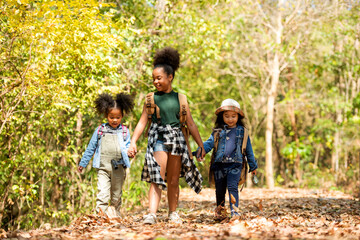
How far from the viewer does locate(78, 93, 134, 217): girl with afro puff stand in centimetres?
587

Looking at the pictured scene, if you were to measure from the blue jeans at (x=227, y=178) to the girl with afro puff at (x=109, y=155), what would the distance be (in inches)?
48.2

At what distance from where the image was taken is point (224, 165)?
18.5ft

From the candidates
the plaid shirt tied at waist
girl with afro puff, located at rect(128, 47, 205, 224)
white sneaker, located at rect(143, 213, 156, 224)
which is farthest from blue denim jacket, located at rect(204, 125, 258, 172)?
white sneaker, located at rect(143, 213, 156, 224)

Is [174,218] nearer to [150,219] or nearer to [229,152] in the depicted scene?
[150,219]

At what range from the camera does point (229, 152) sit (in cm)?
554

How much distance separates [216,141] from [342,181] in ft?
35.4

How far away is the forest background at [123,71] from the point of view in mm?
6637

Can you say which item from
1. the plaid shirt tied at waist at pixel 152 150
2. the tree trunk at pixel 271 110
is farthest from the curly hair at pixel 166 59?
the tree trunk at pixel 271 110

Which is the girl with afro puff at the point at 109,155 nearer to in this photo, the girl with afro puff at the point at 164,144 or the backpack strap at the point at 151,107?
the girl with afro puff at the point at 164,144

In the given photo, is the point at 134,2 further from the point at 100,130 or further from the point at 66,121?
the point at 100,130

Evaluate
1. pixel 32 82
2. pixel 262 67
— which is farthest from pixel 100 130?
pixel 262 67

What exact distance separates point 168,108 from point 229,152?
40.8 inches

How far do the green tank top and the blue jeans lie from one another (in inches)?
36.6

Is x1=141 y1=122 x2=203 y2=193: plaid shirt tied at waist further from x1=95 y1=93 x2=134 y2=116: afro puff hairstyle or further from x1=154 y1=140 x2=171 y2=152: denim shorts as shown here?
x1=95 y1=93 x2=134 y2=116: afro puff hairstyle
